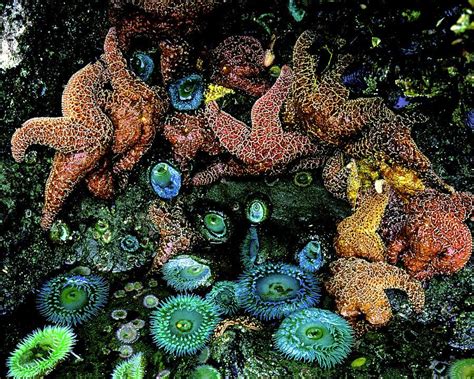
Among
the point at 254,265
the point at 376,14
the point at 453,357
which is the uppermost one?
the point at 376,14

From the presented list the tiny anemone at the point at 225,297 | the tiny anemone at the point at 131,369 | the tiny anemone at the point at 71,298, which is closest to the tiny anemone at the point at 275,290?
the tiny anemone at the point at 225,297

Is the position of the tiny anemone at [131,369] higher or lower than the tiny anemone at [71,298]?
Result: lower

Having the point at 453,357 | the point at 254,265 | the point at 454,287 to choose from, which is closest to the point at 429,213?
the point at 454,287

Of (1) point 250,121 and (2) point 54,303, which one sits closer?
(2) point 54,303

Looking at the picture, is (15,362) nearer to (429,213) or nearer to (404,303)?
(404,303)

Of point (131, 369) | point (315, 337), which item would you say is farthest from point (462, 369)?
point (131, 369)

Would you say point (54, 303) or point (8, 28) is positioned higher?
point (8, 28)

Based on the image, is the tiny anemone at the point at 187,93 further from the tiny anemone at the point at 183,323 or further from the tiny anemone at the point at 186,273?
the tiny anemone at the point at 183,323

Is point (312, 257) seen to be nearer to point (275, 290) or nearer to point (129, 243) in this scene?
point (275, 290)
